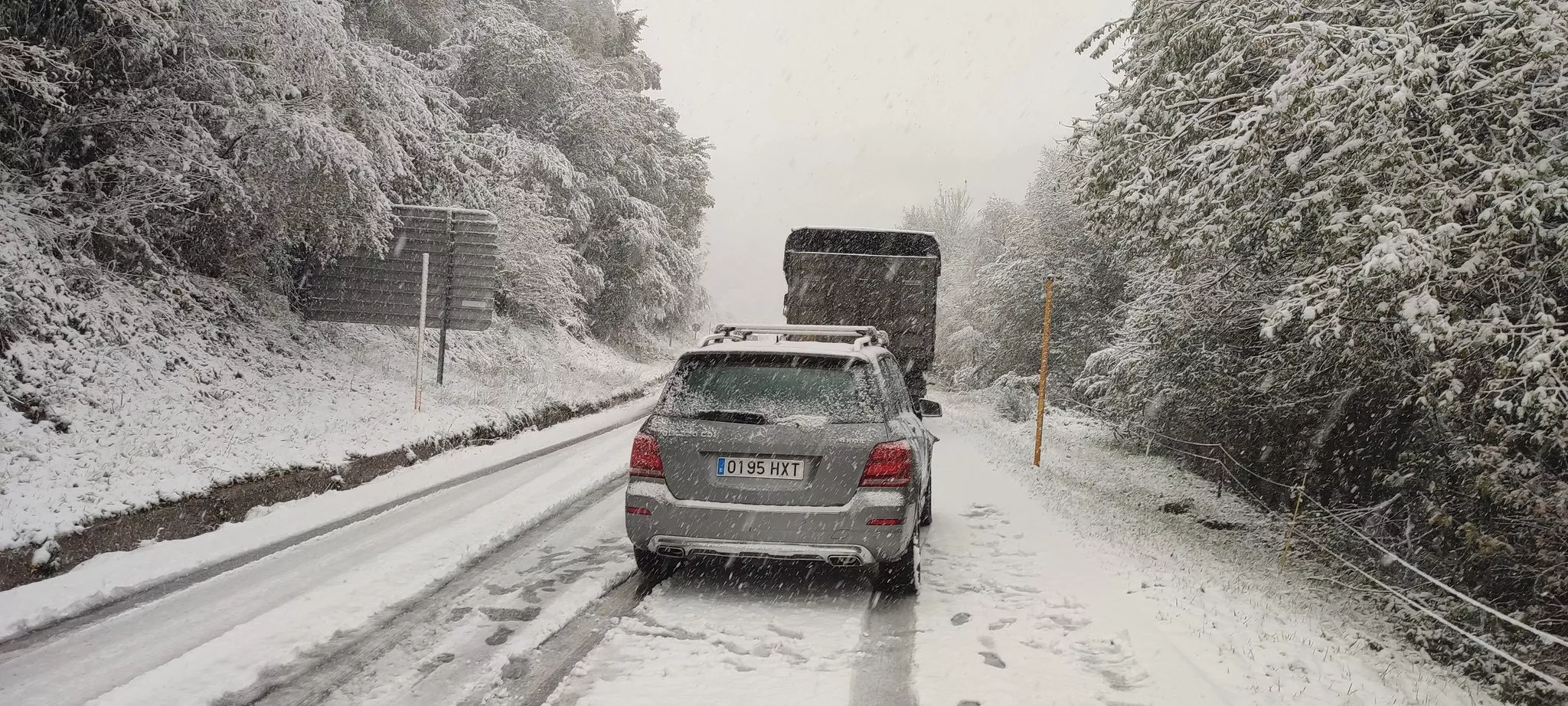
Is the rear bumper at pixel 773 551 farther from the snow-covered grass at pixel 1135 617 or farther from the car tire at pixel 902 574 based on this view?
the snow-covered grass at pixel 1135 617

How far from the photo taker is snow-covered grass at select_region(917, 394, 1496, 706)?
4.06m

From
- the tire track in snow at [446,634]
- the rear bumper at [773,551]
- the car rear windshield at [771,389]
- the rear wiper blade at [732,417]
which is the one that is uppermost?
the car rear windshield at [771,389]

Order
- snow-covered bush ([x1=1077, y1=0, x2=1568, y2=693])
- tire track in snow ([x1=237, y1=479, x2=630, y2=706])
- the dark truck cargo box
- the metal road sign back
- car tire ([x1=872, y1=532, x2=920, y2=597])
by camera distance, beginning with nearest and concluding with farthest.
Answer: tire track in snow ([x1=237, y1=479, x2=630, y2=706]), snow-covered bush ([x1=1077, y1=0, x2=1568, y2=693]), car tire ([x1=872, y1=532, x2=920, y2=597]), the metal road sign back, the dark truck cargo box

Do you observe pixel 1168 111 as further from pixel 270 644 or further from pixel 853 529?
pixel 270 644

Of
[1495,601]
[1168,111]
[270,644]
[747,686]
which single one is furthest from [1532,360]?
[270,644]

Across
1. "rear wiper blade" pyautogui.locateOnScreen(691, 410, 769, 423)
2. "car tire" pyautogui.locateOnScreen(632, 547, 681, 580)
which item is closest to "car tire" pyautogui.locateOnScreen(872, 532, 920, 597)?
"rear wiper blade" pyautogui.locateOnScreen(691, 410, 769, 423)

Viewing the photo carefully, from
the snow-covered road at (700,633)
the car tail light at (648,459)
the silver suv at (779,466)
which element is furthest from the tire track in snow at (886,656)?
the car tail light at (648,459)

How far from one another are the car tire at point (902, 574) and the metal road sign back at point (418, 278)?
33.5ft

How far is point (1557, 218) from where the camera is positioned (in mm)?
5293

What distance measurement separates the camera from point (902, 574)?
5.18 meters

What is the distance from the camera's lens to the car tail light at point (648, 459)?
4.96 m

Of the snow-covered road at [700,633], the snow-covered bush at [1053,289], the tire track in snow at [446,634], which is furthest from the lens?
the snow-covered bush at [1053,289]

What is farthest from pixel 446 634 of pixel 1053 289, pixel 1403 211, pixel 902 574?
pixel 1053 289

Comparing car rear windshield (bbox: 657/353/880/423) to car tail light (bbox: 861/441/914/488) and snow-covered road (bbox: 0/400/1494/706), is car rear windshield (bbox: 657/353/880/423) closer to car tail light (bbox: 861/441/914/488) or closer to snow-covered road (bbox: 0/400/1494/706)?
car tail light (bbox: 861/441/914/488)
